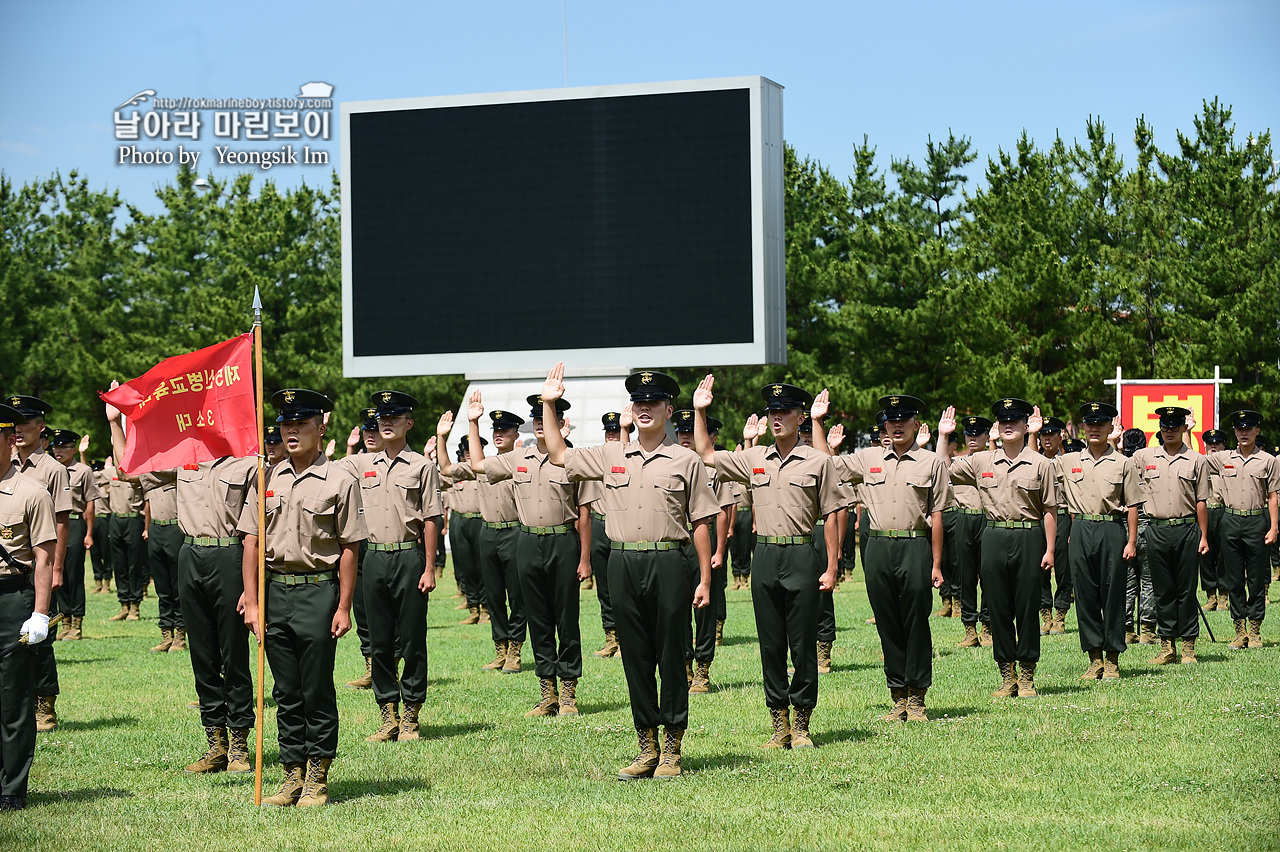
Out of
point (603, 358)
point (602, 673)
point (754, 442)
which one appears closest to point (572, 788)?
point (754, 442)

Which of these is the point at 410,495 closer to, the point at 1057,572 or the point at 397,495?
the point at 397,495

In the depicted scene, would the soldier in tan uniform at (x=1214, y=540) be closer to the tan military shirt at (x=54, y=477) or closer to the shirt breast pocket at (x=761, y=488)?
the shirt breast pocket at (x=761, y=488)

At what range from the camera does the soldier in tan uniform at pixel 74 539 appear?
651 inches

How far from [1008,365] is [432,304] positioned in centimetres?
→ 1393

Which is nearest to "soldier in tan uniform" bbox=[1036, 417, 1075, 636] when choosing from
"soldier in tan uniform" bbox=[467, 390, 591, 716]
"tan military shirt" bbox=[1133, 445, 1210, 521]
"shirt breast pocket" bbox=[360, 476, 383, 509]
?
"tan military shirt" bbox=[1133, 445, 1210, 521]

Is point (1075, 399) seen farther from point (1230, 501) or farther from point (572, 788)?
point (572, 788)

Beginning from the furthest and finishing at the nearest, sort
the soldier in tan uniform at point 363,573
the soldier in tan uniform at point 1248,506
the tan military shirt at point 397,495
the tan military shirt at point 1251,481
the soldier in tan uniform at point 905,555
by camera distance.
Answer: the tan military shirt at point 1251,481, the soldier in tan uniform at point 1248,506, the soldier in tan uniform at point 363,573, the tan military shirt at point 397,495, the soldier in tan uniform at point 905,555

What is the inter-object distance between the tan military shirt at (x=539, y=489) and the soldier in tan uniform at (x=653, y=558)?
9.48ft

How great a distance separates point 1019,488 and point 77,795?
7591 mm

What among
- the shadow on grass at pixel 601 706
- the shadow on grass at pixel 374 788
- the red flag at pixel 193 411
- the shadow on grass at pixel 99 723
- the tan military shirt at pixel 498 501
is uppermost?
Result: the red flag at pixel 193 411

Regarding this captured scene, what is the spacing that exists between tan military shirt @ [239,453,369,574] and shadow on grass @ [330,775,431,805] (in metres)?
1.42

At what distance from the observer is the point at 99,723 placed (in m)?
11.9

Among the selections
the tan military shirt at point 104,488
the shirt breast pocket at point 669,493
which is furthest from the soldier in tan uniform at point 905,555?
the tan military shirt at point 104,488

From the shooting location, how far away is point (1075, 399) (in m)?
35.4
